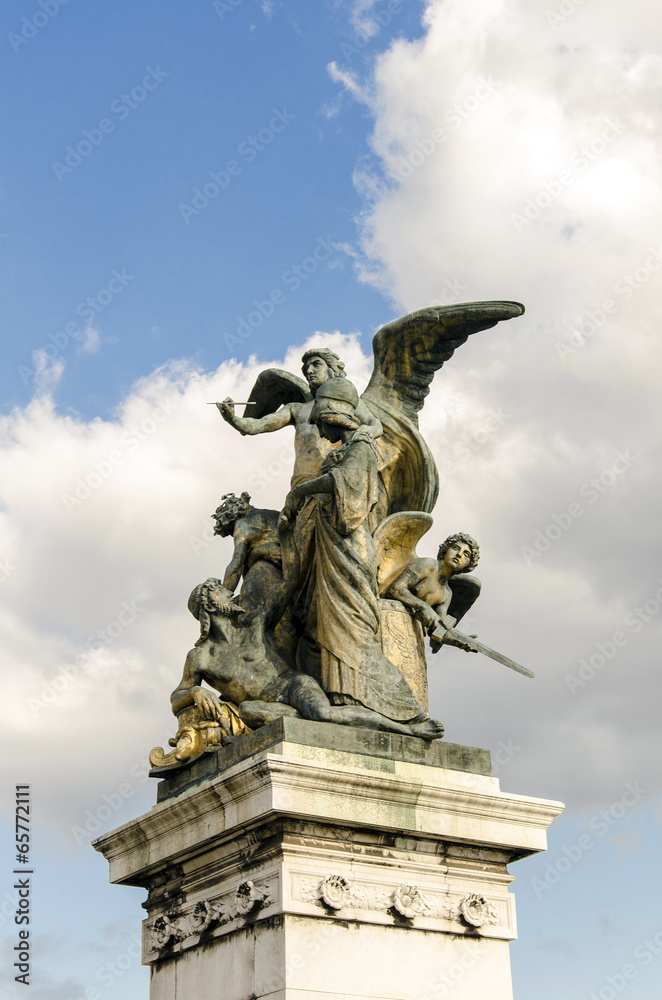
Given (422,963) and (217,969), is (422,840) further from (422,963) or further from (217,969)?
(217,969)

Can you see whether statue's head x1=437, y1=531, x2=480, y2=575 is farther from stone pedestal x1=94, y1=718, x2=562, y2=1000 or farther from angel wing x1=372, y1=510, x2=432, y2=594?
stone pedestal x1=94, y1=718, x2=562, y2=1000

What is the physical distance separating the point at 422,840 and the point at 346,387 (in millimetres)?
4479

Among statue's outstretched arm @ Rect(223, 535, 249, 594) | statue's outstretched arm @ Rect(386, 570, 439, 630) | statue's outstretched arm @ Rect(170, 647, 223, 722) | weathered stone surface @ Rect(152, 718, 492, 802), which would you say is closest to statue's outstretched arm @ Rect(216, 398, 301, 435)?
statue's outstretched arm @ Rect(223, 535, 249, 594)

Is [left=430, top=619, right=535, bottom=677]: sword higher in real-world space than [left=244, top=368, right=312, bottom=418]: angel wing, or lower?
lower

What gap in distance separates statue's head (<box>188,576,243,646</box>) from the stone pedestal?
54.2 inches

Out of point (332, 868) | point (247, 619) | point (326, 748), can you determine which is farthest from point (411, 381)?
point (332, 868)

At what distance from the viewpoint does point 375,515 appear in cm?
1245

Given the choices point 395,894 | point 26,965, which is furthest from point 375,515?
point 26,965

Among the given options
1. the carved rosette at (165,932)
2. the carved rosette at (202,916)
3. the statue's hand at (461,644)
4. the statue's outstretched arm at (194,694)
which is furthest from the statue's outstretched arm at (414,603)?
the carved rosette at (165,932)

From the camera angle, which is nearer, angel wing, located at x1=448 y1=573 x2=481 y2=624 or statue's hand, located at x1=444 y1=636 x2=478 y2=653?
statue's hand, located at x1=444 y1=636 x2=478 y2=653

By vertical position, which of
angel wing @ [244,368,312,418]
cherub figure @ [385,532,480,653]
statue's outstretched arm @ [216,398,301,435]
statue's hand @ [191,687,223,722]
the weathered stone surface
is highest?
angel wing @ [244,368,312,418]

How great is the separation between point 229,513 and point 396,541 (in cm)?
185

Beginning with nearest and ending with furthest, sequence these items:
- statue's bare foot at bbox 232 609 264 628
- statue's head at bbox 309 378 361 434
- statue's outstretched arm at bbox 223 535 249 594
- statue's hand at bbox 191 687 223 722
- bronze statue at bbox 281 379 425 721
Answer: bronze statue at bbox 281 379 425 721 < statue's hand at bbox 191 687 223 722 < statue's bare foot at bbox 232 609 264 628 < statue's head at bbox 309 378 361 434 < statue's outstretched arm at bbox 223 535 249 594

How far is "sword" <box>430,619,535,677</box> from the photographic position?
1240 cm
